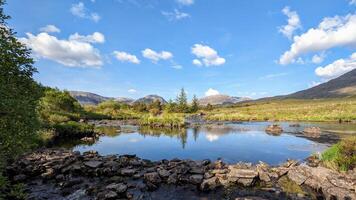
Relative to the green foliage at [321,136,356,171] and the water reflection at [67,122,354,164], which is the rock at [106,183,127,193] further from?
the green foliage at [321,136,356,171]

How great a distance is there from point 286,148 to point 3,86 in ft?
89.9

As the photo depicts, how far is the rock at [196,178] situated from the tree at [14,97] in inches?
354

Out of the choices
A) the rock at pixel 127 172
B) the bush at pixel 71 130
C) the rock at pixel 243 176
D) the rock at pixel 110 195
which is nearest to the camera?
the rock at pixel 110 195

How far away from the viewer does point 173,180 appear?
54.0ft

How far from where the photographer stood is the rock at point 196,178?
52.8ft

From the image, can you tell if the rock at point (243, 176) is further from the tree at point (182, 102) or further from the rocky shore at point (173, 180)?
the tree at point (182, 102)

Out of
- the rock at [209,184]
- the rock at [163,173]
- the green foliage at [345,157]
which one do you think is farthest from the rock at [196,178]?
the green foliage at [345,157]

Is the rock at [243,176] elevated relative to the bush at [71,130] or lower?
lower

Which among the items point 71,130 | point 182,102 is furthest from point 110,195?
point 182,102

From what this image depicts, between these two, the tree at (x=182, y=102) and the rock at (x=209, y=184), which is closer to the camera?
the rock at (x=209, y=184)

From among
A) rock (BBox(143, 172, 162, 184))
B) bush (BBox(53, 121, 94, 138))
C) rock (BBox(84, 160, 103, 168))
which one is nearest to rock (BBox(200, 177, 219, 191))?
rock (BBox(143, 172, 162, 184))

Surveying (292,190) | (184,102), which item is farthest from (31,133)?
(184,102)

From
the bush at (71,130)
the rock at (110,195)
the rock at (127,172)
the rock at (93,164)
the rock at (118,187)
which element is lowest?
the rock at (110,195)

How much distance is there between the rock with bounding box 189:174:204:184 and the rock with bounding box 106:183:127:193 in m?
3.86
